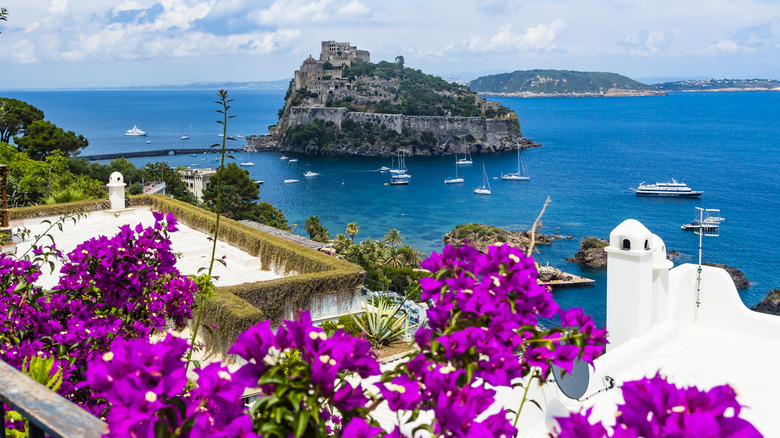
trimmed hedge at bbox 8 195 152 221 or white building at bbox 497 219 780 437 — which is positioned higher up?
trimmed hedge at bbox 8 195 152 221

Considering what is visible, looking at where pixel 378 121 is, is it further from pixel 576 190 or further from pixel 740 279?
pixel 740 279

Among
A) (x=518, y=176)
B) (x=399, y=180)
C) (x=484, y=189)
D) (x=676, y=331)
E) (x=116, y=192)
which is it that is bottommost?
(x=484, y=189)

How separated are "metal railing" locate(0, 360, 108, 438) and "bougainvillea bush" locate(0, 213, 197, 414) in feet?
4.20

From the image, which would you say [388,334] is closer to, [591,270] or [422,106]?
[591,270]

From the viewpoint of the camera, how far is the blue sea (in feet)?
145

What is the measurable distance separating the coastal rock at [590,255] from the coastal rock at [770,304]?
30.0 ft

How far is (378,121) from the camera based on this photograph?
3752 inches

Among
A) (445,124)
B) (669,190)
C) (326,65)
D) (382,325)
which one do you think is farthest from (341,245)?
(326,65)

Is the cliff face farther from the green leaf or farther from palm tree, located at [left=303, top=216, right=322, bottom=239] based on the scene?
the green leaf

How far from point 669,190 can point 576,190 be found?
27.4 feet

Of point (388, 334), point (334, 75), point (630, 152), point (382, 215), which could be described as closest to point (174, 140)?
point (334, 75)

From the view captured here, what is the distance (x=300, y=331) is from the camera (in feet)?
3.98

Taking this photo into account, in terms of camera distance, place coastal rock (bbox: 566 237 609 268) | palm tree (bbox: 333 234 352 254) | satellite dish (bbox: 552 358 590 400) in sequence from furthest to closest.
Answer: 1. coastal rock (bbox: 566 237 609 268)
2. palm tree (bbox: 333 234 352 254)
3. satellite dish (bbox: 552 358 590 400)

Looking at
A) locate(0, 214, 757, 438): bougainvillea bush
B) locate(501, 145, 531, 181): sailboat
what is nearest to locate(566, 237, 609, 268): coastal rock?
locate(501, 145, 531, 181): sailboat
